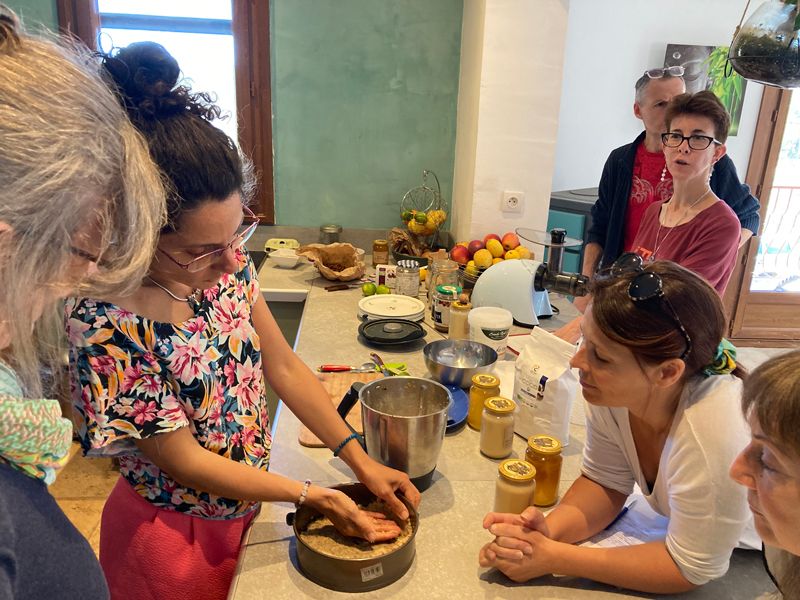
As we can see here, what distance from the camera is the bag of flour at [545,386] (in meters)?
1.35

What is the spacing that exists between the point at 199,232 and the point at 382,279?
1596 millimetres

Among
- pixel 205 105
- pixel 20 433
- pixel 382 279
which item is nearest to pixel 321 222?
pixel 382 279

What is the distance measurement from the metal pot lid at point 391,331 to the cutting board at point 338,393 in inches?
9.9

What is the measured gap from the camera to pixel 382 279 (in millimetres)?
2525

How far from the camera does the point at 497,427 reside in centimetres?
132

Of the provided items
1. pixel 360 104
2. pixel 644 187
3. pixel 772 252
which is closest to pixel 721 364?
pixel 644 187

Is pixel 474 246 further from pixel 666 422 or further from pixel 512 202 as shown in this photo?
pixel 666 422

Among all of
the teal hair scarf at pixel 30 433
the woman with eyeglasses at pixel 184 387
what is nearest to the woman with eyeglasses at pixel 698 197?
the woman with eyeglasses at pixel 184 387

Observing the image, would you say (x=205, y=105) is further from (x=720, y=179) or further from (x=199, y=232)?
(x=720, y=179)

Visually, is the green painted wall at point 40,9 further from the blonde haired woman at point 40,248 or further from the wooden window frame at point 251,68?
the blonde haired woman at point 40,248

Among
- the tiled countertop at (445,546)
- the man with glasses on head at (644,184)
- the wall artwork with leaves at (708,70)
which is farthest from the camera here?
the wall artwork with leaves at (708,70)

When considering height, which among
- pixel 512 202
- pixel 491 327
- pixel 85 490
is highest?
pixel 512 202

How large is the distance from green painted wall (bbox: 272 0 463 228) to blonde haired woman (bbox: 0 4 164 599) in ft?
8.32

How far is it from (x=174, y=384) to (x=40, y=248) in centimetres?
48
